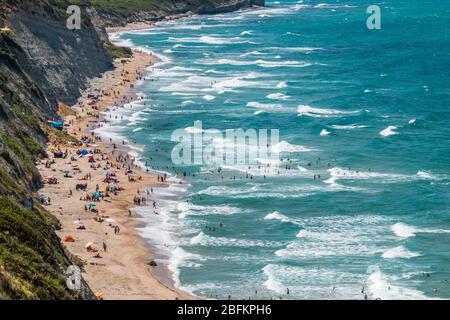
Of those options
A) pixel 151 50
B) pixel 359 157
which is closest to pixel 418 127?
pixel 359 157

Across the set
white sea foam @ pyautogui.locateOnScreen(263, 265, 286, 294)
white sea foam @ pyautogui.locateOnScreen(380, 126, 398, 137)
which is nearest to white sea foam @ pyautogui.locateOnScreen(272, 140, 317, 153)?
white sea foam @ pyautogui.locateOnScreen(380, 126, 398, 137)

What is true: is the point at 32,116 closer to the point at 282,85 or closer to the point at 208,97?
the point at 208,97

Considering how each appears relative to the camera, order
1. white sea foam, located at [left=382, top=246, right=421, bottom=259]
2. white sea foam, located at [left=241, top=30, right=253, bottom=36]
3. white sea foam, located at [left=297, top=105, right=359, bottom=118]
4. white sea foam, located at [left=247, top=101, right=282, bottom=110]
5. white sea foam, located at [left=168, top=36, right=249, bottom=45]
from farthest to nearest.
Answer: white sea foam, located at [left=241, top=30, right=253, bottom=36], white sea foam, located at [left=168, top=36, right=249, bottom=45], white sea foam, located at [left=247, top=101, right=282, bottom=110], white sea foam, located at [left=297, top=105, right=359, bottom=118], white sea foam, located at [left=382, top=246, right=421, bottom=259]

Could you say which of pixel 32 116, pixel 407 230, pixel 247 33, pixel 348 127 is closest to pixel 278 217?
pixel 407 230
